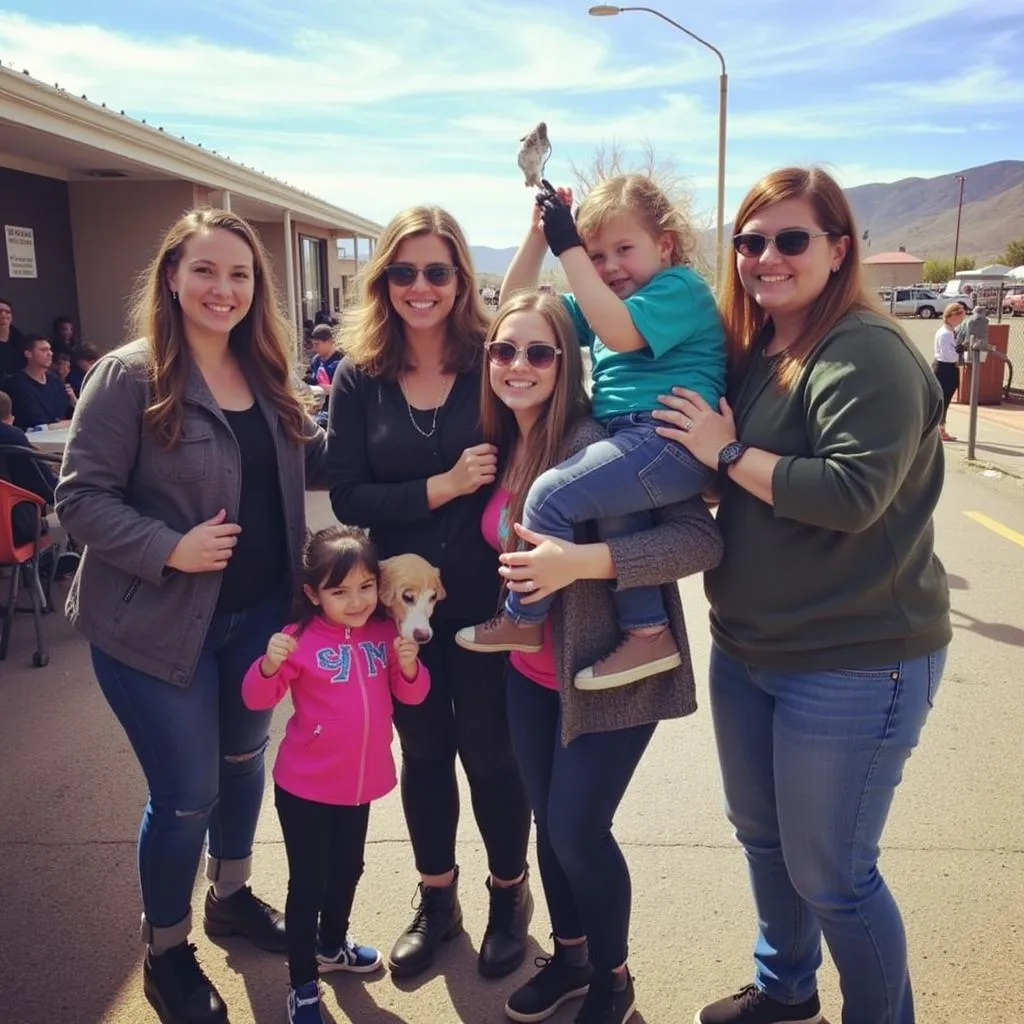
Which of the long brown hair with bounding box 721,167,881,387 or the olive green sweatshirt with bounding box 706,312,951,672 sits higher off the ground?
the long brown hair with bounding box 721,167,881,387

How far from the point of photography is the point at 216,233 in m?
2.37

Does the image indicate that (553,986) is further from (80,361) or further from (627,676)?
(80,361)

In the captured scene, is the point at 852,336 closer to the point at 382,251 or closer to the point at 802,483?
the point at 802,483

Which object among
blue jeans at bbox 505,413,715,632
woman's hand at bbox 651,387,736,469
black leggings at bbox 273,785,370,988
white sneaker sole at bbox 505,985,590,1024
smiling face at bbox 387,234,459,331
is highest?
smiling face at bbox 387,234,459,331

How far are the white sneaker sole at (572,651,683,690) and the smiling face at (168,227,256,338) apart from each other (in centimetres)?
132

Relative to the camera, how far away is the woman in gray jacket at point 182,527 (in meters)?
2.25

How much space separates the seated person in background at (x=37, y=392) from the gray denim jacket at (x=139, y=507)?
6.23m

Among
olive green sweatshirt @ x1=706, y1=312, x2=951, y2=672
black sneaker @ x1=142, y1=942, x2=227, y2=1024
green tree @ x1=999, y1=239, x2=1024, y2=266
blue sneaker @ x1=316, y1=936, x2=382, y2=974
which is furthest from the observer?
green tree @ x1=999, y1=239, x2=1024, y2=266

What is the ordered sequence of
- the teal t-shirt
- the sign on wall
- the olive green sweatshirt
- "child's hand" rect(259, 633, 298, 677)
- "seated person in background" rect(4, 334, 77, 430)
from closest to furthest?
1. the olive green sweatshirt
2. the teal t-shirt
3. "child's hand" rect(259, 633, 298, 677)
4. "seated person in background" rect(4, 334, 77, 430)
5. the sign on wall

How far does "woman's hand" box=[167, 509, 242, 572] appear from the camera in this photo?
2.23m

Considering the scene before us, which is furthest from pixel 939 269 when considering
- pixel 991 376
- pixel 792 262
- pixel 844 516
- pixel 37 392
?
pixel 844 516

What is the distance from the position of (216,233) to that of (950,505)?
787 centimetres

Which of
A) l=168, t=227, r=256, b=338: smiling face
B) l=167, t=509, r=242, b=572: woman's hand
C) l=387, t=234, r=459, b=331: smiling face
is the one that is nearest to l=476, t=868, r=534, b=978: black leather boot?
l=167, t=509, r=242, b=572: woman's hand

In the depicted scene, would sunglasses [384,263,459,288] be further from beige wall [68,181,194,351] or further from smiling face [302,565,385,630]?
beige wall [68,181,194,351]
